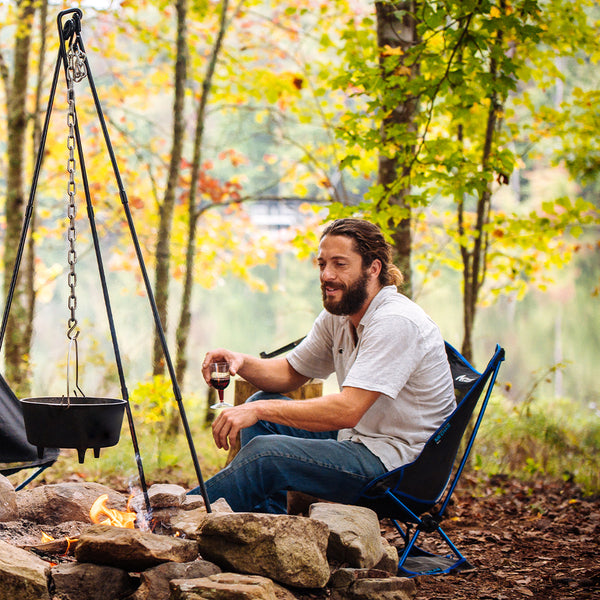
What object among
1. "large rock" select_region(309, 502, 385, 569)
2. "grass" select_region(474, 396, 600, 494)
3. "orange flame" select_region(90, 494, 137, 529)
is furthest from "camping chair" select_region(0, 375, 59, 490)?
"grass" select_region(474, 396, 600, 494)

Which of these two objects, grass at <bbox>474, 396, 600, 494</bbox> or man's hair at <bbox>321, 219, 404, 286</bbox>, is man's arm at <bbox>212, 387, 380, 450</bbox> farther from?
grass at <bbox>474, 396, 600, 494</bbox>

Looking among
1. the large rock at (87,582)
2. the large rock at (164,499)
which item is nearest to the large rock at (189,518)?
the large rock at (164,499)

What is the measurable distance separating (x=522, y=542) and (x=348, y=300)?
132 centimetres

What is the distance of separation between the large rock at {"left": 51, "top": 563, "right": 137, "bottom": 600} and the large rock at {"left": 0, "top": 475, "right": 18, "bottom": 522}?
55cm

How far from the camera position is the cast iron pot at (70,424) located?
1927mm

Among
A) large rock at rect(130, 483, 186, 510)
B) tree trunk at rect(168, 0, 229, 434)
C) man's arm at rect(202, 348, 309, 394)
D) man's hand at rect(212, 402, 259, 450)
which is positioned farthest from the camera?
tree trunk at rect(168, 0, 229, 434)

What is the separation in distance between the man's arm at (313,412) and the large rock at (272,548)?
1.00 ft

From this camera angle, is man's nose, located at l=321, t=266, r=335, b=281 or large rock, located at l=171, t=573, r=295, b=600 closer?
large rock, located at l=171, t=573, r=295, b=600

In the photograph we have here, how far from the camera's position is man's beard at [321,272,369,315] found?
7.80ft

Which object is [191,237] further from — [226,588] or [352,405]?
[226,588]

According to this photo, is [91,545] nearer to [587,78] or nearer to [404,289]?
[404,289]

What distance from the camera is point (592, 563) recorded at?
2.48 m

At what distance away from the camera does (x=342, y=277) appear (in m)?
2.39

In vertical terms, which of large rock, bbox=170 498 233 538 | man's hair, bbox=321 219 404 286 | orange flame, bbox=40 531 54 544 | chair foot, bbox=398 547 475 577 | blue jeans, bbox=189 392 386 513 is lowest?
chair foot, bbox=398 547 475 577
